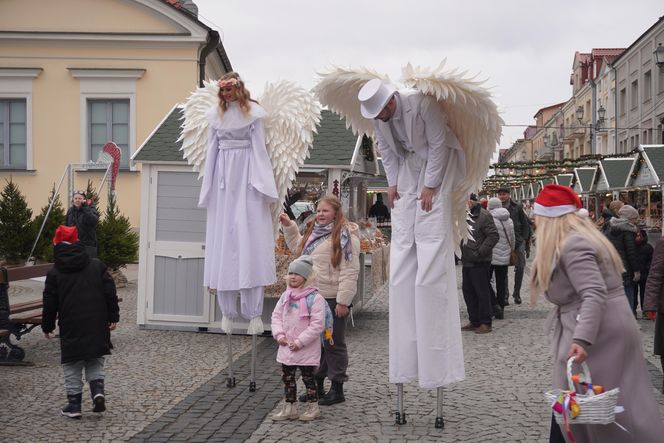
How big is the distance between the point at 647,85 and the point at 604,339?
4210 cm

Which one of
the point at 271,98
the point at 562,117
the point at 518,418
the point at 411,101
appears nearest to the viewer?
the point at 411,101

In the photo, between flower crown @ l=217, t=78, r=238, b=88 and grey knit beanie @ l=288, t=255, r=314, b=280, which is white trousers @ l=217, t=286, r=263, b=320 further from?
flower crown @ l=217, t=78, r=238, b=88

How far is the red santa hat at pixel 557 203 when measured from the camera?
4473mm

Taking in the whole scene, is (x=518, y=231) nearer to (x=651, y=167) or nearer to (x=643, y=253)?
(x=643, y=253)

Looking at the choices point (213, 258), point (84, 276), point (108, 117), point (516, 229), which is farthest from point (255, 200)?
point (108, 117)

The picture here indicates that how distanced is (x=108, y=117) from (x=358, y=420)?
19343mm

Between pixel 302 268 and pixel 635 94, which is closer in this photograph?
pixel 302 268

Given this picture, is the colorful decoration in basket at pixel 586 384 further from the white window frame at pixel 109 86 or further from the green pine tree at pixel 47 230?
the white window frame at pixel 109 86

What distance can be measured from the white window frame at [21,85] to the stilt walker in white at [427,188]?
65.0ft

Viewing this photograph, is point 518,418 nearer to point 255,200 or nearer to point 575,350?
point 575,350

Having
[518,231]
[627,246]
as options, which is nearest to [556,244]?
[627,246]

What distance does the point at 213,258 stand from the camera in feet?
24.6

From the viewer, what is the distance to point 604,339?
4.21m

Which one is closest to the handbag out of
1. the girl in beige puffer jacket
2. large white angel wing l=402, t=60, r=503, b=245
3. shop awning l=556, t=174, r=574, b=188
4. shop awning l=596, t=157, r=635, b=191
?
the girl in beige puffer jacket
